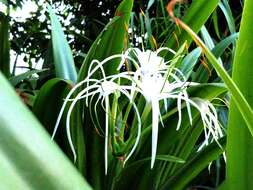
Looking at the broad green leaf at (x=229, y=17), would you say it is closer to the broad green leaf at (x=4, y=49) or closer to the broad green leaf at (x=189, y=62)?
the broad green leaf at (x=189, y=62)

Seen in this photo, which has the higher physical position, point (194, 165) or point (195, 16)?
point (195, 16)

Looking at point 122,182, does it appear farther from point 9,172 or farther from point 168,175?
point 9,172

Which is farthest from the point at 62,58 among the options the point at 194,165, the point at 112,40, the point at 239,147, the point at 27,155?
the point at 27,155

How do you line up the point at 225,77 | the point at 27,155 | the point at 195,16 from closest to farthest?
the point at 27,155 → the point at 225,77 → the point at 195,16

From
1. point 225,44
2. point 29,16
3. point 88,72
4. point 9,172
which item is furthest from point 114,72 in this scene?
point 29,16

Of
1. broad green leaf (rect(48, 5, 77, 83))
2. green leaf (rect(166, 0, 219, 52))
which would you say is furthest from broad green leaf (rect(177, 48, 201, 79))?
broad green leaf (rect(48, 5, 77, 83))

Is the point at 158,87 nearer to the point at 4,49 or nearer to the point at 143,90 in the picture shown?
the point at 143,90

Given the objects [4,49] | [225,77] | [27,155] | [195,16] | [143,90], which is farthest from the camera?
[4,49]
